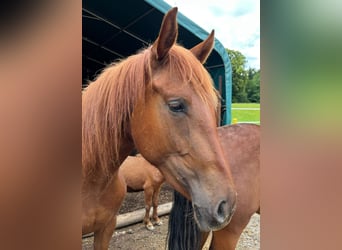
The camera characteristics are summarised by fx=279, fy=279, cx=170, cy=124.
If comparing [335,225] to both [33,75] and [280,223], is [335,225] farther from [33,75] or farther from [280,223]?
[33,75]

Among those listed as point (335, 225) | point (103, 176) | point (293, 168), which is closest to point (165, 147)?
point (103, 176)

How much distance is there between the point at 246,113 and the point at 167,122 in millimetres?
432

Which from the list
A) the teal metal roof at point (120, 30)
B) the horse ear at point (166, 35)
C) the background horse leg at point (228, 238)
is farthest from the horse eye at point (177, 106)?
the background horse leg at point (228, 238)

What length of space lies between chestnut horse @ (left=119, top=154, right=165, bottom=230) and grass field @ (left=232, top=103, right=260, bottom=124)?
0.38m

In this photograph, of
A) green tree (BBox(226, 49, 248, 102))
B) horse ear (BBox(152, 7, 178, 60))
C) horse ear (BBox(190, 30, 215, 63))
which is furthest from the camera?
green tree (BBox(226, 49, 248, 102))

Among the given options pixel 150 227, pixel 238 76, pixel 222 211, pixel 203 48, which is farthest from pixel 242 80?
pixel 150 227

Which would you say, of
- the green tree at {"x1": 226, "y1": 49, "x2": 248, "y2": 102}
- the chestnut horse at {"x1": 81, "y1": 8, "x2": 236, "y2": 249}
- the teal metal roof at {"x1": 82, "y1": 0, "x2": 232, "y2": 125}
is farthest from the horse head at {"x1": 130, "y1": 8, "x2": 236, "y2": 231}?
the green tree at {"x1": 226, "y1": 49, "x2": 248, "y2": 102}

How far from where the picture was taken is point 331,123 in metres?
0.87

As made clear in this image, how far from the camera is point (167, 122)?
2.46 feet

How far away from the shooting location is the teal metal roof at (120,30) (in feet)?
2.78

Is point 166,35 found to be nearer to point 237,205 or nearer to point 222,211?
point 222,211

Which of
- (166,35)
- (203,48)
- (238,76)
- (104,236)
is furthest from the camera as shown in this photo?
(238,76)

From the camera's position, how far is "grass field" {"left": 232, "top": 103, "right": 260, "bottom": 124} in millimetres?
1032

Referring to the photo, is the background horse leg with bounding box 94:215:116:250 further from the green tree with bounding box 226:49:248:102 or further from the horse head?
the green tree with bounding box 226:49:248:102
